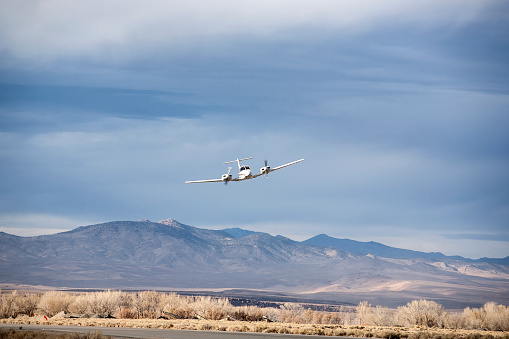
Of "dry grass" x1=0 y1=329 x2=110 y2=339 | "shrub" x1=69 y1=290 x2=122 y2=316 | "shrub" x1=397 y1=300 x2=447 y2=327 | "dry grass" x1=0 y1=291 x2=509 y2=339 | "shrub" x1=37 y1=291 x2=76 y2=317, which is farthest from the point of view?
"shrub" x1=69 y1=290 x2=122 y2=316

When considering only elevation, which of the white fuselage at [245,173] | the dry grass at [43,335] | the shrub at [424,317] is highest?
the white fuselage at [245,173]

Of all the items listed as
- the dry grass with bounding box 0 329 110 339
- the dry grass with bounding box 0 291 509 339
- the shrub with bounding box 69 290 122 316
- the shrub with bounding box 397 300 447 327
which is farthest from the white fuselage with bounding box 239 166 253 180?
the shrub with bounding box 69 290 122 316

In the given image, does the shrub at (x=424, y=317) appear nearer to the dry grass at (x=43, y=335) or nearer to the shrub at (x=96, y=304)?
the shrub at (x=96, y=304)

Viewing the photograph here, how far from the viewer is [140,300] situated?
169m

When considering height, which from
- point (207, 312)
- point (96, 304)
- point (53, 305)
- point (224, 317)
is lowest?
point (224, 317)

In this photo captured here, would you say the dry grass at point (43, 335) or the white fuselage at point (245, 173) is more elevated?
the white fuselage at point (245, 173)

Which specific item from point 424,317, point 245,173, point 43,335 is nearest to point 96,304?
point 424,317

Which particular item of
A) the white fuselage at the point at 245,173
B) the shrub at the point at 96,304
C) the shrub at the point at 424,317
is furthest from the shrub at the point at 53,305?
the white fuselage at the point at 245,173

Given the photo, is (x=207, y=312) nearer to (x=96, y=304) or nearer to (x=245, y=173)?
(x=96, y=304)

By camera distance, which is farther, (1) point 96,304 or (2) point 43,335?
(1) point 96,304

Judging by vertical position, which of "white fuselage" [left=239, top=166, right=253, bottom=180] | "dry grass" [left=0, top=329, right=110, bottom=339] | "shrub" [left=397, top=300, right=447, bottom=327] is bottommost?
"shrub" [left=397, top=300, right=447, bottom=327]

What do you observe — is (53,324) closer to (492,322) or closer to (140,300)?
(492,322)

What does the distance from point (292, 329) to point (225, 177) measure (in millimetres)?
19247

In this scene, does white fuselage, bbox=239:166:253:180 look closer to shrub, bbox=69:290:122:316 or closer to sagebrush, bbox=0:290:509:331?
sagebrush, bbox=0:290:509:331
